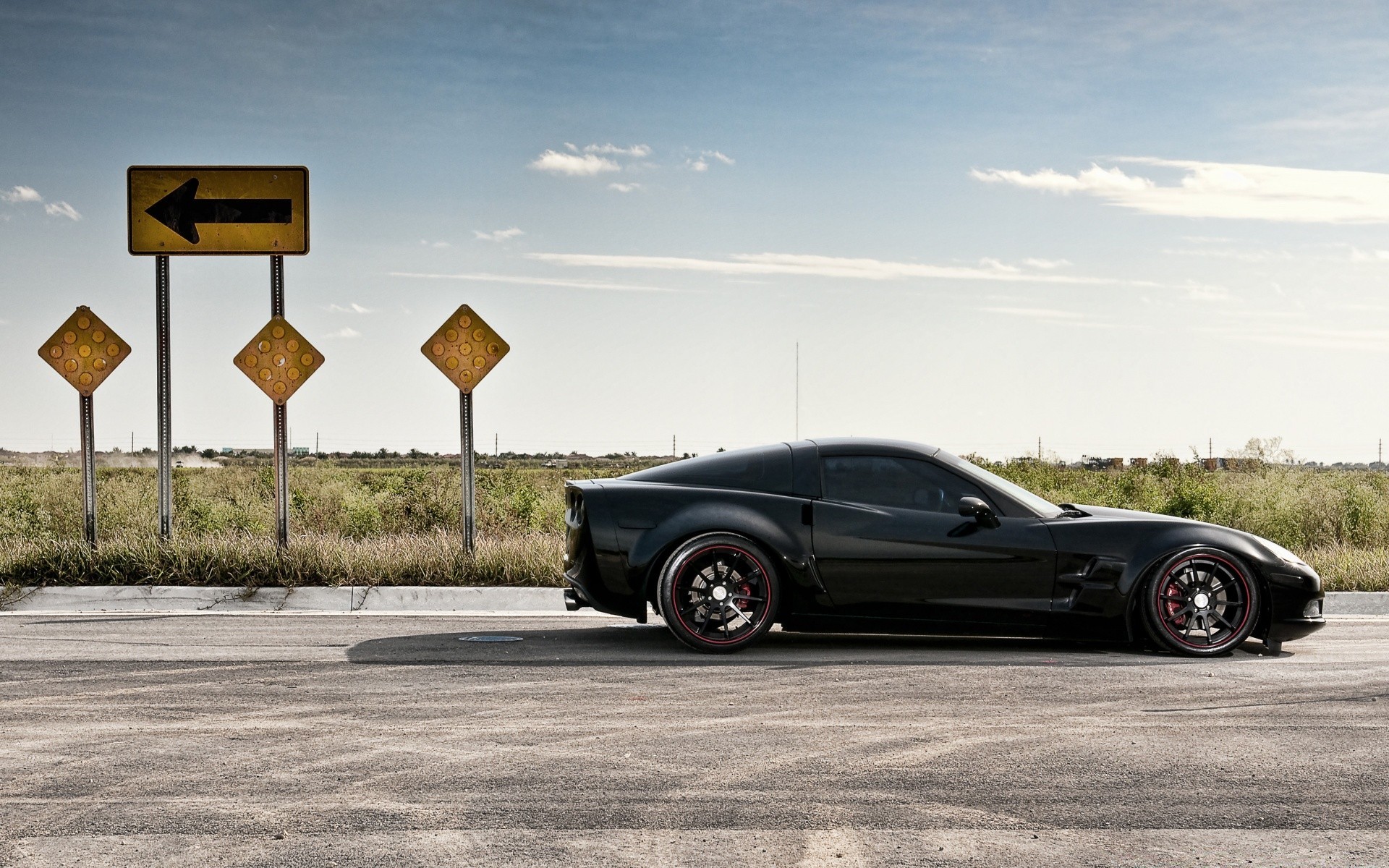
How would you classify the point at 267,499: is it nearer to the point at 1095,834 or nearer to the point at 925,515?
the point at 925,515

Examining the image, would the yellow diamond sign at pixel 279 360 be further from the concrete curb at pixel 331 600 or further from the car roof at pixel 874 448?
the car roof at pixel 874 448

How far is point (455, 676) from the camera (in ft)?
23.8

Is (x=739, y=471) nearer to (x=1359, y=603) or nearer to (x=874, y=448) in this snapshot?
(x=874, y=448)

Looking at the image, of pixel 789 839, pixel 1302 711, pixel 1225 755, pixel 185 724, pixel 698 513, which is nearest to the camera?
pixel 789 839

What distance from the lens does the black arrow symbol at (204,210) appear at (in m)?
13.4

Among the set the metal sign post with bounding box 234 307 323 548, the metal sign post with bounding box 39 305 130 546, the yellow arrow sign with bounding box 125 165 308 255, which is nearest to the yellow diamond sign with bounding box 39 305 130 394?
the metal sign post with bounding box 39 305 130 546

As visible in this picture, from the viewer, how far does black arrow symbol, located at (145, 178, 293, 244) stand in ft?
43.8

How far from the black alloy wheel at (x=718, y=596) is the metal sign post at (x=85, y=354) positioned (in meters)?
8.08

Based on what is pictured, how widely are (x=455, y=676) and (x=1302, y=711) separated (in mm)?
4739

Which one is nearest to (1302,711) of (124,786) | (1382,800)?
(1382,800)

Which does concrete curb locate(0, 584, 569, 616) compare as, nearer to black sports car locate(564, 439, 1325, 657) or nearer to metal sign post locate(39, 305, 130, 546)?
metal sign post locate(39, 305, 130, 546)

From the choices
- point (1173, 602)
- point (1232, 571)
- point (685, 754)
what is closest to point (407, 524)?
point (1173, 602)

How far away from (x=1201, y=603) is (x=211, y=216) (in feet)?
35.7

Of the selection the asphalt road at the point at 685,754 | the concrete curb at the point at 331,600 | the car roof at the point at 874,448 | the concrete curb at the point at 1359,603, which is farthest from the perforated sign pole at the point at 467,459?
the concrete curb at the point at 1359,603
